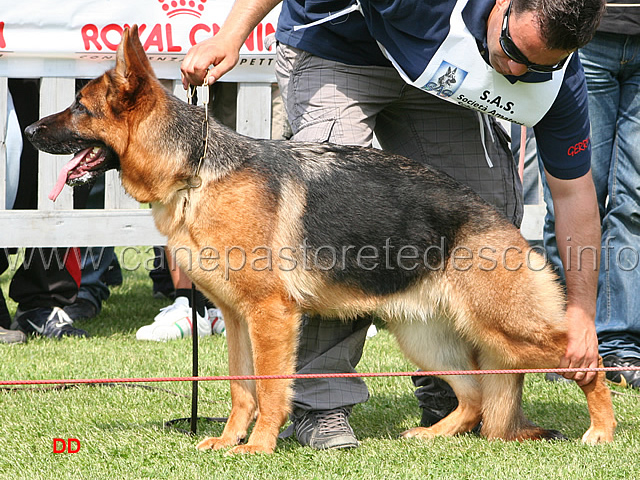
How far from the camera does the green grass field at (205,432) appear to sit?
9.78 feet

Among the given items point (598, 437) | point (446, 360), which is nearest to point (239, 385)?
point (446, 360)

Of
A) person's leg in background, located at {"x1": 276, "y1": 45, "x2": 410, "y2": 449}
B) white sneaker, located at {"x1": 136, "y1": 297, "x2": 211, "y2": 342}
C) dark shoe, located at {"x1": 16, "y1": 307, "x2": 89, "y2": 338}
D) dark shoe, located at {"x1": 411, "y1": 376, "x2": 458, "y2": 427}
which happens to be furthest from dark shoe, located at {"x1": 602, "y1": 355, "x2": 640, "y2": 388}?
dark shoe, located at {"x1": 16, "y1": 307, "x2": 89, "y2": 338}

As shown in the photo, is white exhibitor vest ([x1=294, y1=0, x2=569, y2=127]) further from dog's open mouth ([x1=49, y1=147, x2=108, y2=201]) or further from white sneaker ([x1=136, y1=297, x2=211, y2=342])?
white sneaker ([x1=136, y1=297, x2=211, y2=342])

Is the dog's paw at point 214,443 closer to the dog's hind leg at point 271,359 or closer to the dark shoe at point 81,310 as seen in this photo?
the dog's hind leg at point 271,359

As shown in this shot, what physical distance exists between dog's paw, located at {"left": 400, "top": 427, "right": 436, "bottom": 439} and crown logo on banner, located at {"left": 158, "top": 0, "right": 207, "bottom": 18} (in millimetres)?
3558

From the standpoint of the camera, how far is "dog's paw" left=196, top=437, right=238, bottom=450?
325cm

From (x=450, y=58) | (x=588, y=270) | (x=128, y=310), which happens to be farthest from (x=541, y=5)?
(x=128, y=310)

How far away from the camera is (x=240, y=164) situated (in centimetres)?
323

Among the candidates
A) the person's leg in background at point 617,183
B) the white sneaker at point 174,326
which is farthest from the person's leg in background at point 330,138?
the white sneaker at point 174,326

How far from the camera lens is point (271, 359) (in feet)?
10.3

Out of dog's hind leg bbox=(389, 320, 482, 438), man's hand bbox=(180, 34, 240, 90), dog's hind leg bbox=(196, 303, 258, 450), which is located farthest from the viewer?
dog's hind leg bbox=(389, 320, 482, 438)

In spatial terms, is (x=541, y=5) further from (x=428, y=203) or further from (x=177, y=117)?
(x=177, y=117)

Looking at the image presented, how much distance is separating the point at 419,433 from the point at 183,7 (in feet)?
12.0

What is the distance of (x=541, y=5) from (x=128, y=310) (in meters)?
4.74
